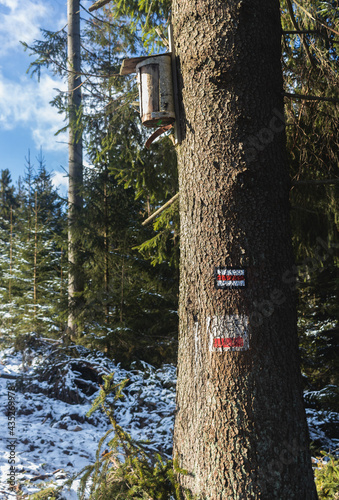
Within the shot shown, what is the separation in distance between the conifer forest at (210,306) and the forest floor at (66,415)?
0.02 m

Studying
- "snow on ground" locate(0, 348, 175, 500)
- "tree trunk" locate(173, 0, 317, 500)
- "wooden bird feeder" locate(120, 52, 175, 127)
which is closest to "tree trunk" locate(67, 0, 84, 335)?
"snow on ground" locate(0, 348, 175, 500)

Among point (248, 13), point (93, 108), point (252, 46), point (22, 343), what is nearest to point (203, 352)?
point (252, 46)

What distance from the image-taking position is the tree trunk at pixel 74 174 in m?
6.88

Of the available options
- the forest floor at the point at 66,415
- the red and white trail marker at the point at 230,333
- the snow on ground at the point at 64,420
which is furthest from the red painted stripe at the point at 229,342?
the forest floor at the point at 66,415

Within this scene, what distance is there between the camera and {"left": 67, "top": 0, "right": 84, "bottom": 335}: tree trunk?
6.88 metres

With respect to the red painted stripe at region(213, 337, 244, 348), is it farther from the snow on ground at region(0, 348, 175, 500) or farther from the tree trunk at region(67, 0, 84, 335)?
the tree trunk at region(67, 0, 84, 335)

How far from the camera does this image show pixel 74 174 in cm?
772

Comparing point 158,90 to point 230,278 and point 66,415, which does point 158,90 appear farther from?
point 66,415

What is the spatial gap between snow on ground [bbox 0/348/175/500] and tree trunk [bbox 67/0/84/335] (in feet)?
4.26

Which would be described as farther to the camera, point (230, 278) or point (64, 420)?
point (64, 420)

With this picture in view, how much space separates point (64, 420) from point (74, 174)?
15.7ft

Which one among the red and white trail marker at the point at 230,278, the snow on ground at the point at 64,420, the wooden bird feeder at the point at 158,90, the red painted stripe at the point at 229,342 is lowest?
the snow on ground at the point at 64,420

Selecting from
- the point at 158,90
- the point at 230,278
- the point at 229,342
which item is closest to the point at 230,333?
the point at 229,342

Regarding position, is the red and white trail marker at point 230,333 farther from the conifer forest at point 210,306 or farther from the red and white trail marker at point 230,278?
the red and white trail marker at point 230,278
